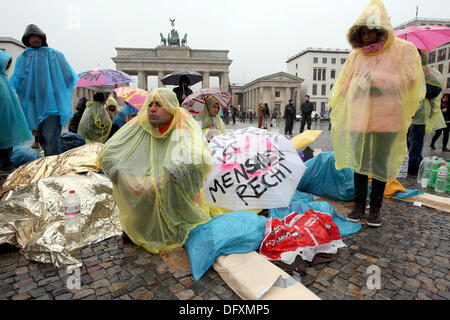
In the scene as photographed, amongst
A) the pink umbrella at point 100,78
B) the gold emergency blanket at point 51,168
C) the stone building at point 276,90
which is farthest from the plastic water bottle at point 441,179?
the stone building at point 276,90

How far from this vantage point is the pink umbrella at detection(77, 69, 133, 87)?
612 cm

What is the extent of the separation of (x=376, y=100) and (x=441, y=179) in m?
2.36

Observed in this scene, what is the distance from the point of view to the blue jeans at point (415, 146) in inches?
183

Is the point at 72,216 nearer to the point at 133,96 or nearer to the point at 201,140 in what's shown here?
the point at 201,140

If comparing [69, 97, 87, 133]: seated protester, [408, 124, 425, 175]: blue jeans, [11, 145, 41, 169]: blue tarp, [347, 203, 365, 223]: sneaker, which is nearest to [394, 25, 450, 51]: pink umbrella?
[408, 124, 425, 175]: blue jeans

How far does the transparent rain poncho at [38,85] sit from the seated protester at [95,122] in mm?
1677

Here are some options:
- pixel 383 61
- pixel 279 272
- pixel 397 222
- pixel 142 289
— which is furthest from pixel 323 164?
pixel 142 289

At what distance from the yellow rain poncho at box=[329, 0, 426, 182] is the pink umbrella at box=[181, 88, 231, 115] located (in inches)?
95.9

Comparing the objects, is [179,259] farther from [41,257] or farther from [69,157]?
[69,157]

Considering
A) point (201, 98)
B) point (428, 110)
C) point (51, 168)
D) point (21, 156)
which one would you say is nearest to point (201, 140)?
point (51, 168)

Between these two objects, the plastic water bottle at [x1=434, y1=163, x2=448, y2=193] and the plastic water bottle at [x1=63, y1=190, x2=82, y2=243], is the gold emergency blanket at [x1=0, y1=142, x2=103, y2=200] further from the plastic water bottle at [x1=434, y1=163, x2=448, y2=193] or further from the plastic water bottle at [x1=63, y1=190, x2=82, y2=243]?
the plastic water bottle at [x1=434, y1=163, x2=448, y2=193]

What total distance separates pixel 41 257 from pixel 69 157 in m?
1.89

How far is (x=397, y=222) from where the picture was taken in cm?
290

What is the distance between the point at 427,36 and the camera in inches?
155
